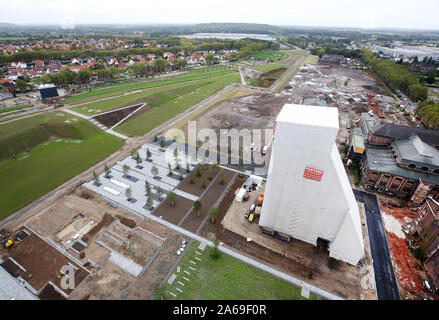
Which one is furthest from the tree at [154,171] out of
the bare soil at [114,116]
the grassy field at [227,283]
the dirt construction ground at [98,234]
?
the bare soil at [114,116]

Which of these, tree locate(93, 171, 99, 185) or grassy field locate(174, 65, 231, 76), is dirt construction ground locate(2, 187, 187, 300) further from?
grassy field locate(174, 65, 231, 76)

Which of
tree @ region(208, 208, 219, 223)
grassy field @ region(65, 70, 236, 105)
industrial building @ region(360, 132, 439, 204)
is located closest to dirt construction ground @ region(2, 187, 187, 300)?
tree @ region(208, 208, 219, 223)

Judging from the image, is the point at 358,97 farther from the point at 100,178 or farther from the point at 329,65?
the point at 100,178

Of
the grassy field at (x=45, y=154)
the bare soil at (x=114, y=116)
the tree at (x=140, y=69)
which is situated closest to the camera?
the grassy field at (x=45, y=154)

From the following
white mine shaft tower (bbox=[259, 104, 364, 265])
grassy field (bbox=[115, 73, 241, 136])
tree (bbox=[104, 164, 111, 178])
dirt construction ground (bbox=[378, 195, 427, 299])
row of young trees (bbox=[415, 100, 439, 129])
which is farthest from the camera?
grassy field (bbox=[115, 73, 241, 136])

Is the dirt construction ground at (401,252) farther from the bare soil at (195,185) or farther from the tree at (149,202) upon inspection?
the tree at (149,202)
